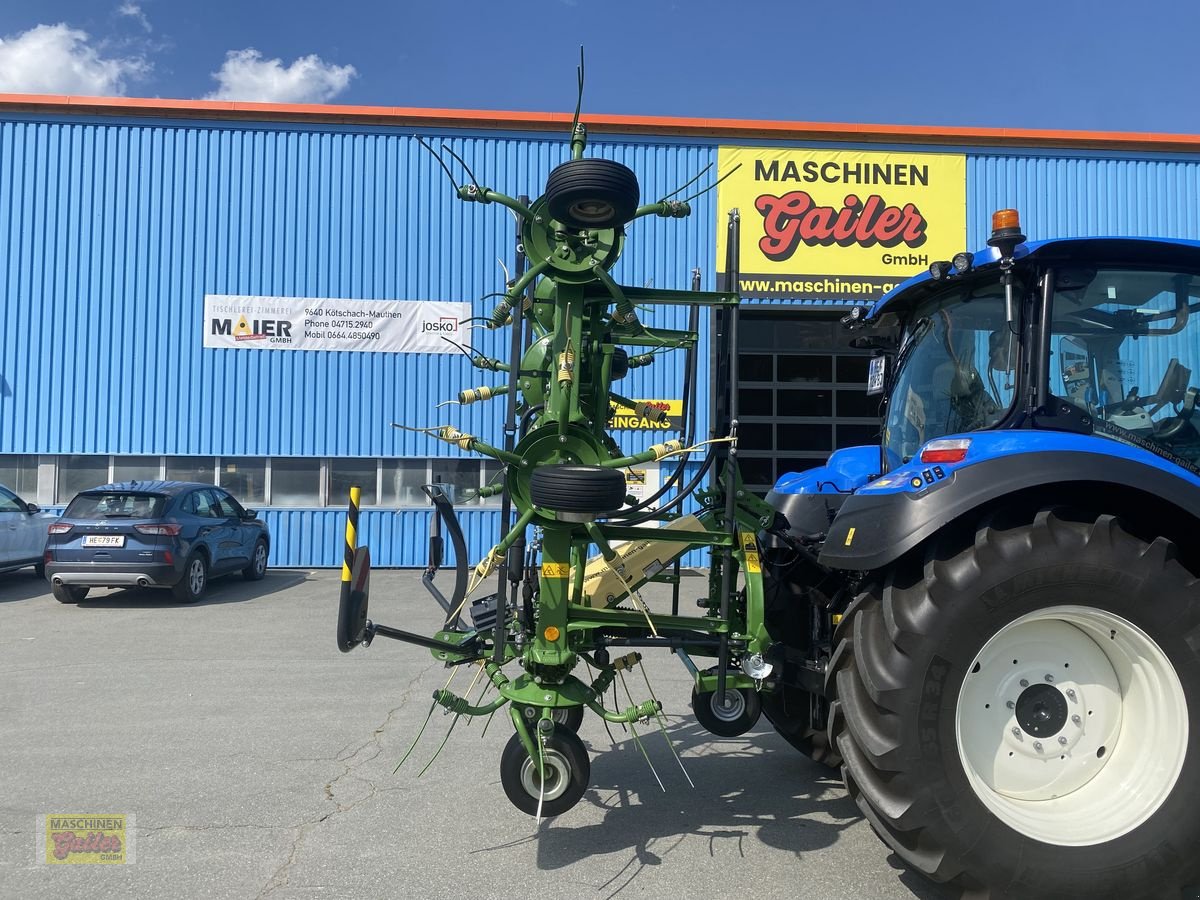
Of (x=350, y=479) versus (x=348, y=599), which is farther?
(x=350, y=479)

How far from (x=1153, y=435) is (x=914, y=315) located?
1265 millimetres

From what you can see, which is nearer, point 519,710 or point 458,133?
point 519,710

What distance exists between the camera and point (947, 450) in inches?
122

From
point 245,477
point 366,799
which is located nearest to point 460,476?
point 245,477

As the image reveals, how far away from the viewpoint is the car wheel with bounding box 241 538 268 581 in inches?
473

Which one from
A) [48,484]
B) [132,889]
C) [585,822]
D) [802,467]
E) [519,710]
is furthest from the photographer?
[802,467]

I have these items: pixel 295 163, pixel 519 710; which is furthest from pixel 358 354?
pixel 519 710

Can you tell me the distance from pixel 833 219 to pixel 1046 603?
38.2 ft

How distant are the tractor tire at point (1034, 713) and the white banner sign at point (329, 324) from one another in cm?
1111

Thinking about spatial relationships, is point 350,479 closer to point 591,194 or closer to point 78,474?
point 78,474

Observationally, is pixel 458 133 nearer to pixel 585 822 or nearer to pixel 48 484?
pixel 48 484

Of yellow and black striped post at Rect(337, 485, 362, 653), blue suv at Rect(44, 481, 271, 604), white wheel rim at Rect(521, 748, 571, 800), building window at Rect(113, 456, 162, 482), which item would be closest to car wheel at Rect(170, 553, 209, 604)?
blue suv at Rect(44, 481, 271, 604)

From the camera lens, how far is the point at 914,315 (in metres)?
4.27

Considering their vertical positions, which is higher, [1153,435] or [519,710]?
[1153,435]
